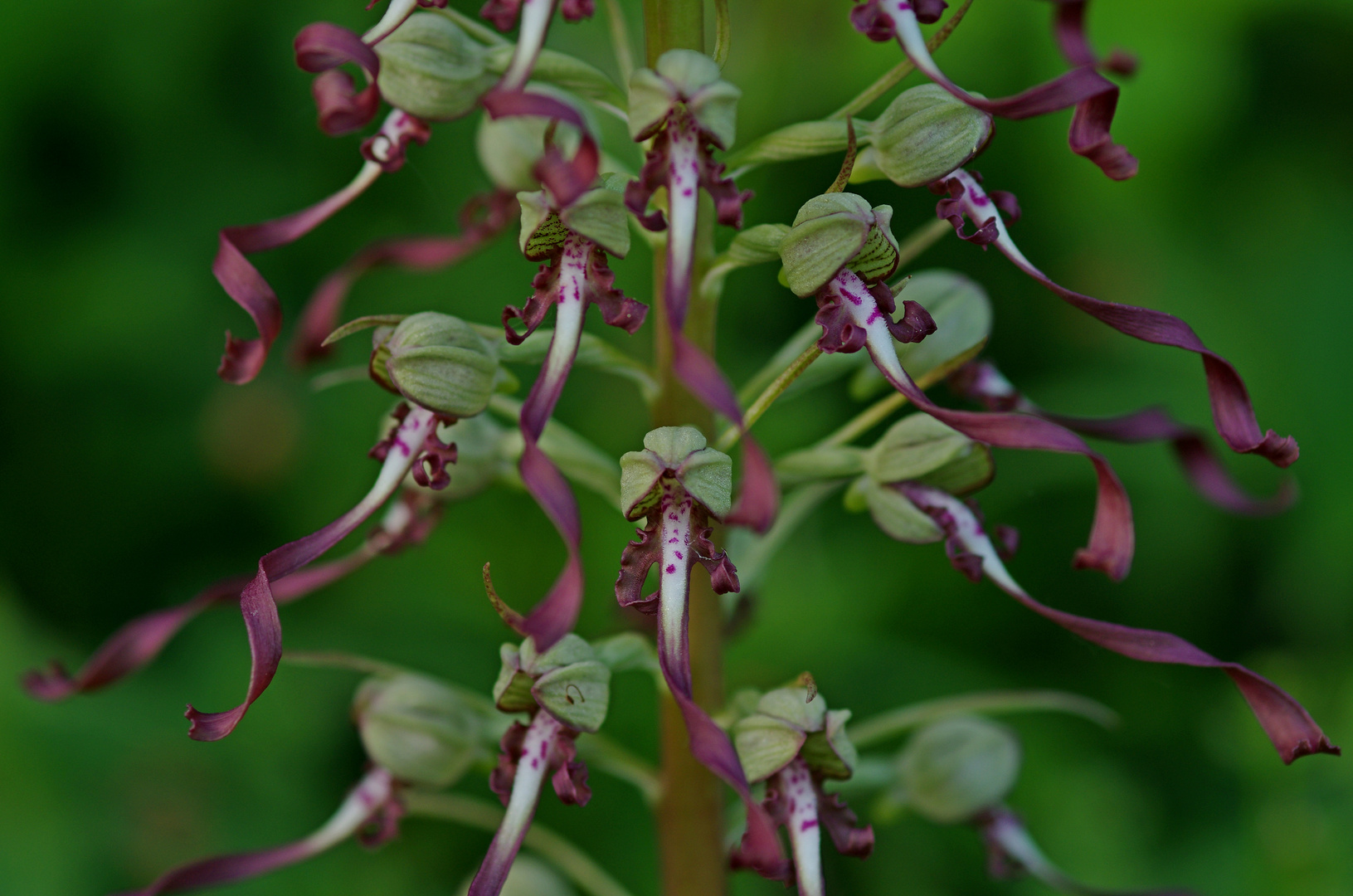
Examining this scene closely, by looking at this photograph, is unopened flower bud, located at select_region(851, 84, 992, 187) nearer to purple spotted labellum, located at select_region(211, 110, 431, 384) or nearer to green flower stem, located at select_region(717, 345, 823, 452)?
green flower stem, located at select_region(717, 345, 823, 452)

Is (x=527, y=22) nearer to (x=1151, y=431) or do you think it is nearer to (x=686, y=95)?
(x=686, y=95)

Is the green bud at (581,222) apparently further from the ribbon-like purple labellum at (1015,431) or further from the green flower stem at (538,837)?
the green flower stem at (538,837)

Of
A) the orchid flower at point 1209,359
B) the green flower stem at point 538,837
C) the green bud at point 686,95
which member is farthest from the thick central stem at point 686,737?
the orchid flower at point 1209,359

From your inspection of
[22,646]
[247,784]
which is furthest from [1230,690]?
[22,646]

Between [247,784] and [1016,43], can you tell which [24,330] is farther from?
[1016,43]

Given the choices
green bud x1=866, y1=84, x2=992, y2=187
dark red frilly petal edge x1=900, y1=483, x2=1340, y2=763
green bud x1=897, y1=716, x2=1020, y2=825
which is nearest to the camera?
dark red frilly petal edge x1=900, y1=483, x2=1340, y2=763

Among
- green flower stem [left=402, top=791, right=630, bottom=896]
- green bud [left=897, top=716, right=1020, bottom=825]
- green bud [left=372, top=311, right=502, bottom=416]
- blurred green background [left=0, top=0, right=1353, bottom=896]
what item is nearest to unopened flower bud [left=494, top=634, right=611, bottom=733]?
green bud [left=372, top=311, right=502, bottom=416]
